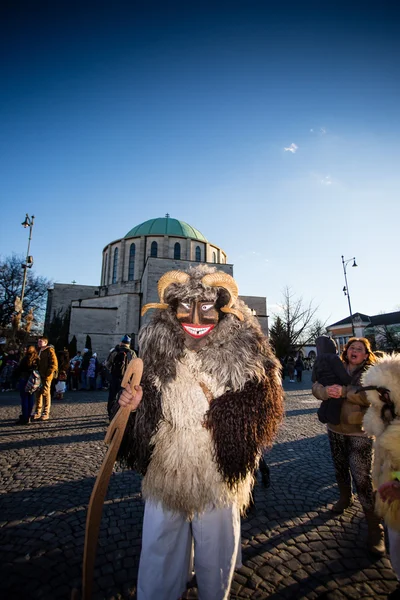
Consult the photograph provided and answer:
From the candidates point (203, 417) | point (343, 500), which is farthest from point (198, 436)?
point (343, 500)

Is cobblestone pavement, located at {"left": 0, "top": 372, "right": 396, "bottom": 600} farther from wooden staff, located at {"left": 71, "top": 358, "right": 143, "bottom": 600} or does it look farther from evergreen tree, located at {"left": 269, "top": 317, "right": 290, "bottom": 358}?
evergreen tree, located at {"left": 269, "top": 317, "right": 290, "bottom": 358}

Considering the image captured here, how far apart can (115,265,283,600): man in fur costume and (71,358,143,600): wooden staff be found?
0.09 meters

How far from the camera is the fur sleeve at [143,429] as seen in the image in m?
1.89

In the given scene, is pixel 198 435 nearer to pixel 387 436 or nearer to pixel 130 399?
pixel 130 399

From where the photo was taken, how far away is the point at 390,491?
1.84 meters

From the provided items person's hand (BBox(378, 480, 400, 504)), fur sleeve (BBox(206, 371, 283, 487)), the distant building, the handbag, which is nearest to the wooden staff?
fur sleeve (BBox(206, 371, 283, 487))

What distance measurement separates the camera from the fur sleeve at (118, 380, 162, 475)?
1887 millimetres

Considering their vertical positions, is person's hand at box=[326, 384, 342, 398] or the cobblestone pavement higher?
person's hand at box=[326, 384, 342, 398]

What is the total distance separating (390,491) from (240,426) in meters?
1.07

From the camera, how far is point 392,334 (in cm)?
3944

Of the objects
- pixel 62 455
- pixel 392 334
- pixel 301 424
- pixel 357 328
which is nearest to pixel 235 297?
pixel 62 455

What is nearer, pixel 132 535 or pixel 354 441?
pixel 132 535

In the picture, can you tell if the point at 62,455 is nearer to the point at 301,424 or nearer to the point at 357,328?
the point at 301,424

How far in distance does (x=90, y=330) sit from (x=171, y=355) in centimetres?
3035
